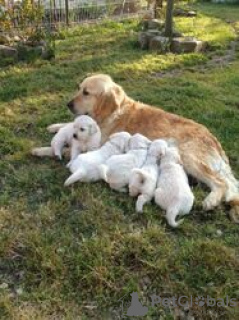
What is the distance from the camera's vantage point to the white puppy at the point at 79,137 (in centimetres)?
458

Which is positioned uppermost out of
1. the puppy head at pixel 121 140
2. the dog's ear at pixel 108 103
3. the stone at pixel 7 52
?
the dog's ear at pixel 108 103

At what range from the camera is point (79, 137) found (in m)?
4.59

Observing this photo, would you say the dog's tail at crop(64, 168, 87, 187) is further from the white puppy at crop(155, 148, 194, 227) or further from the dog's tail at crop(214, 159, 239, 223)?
the dog's tail at crop(214, 159, 239, 223)

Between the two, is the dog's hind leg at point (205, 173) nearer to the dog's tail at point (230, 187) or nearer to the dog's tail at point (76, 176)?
the dog's tail at point (230, 187)

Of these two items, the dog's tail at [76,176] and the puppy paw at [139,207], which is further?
the dog's tail at [76,176]

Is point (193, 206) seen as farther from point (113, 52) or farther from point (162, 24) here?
point (162, 24)

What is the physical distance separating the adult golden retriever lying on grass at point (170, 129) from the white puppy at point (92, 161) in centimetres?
41

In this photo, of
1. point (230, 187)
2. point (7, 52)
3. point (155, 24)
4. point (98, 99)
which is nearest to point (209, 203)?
point (230, 187)

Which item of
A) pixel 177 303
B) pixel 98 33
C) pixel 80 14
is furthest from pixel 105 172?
pixel 80 14

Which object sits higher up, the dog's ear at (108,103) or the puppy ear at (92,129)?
the dog's ear at (108,103)

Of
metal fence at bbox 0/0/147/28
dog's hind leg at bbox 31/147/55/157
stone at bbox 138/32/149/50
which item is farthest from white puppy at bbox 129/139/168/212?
stone at bbox 138/32/149/50

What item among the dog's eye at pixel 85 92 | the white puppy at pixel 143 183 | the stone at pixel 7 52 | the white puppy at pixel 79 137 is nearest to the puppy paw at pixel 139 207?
the white puppy at pixel 143 183

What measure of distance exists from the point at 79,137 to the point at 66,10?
278 inches

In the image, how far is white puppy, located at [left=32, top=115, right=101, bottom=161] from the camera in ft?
15.0
